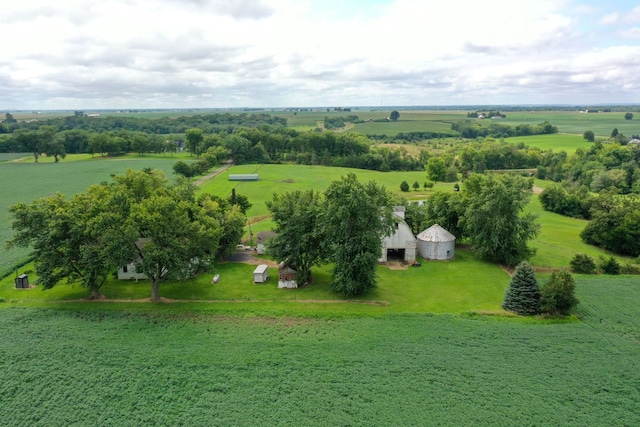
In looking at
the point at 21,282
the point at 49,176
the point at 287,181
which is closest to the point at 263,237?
the point at 21,282

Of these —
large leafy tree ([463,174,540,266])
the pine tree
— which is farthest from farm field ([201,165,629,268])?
the pine tree

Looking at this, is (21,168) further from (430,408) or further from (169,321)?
(430,408)

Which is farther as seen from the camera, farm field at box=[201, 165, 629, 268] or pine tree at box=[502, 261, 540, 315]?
farm field at box=[201, 165, 629, 268]

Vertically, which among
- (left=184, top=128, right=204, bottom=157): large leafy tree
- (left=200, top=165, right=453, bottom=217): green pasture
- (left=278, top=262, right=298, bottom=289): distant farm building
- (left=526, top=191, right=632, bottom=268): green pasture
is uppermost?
(left=184, top=128, right=204, bottom=157): large leafy tree

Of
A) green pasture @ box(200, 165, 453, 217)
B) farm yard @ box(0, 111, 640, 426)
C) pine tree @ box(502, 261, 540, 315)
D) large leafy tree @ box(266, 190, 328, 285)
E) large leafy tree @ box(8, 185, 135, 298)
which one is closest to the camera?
farm yard @ box(0, 111, 640, 426)

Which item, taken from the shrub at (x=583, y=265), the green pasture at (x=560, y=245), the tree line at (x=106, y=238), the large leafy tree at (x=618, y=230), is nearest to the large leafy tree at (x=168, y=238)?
the tree line at (x=106, y=238)

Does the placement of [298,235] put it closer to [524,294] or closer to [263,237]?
[263,237]

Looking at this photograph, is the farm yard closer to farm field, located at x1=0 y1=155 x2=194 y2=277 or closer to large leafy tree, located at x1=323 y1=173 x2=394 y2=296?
large leafy tree, located at x1=323 y1=173 x2=394 y2=296

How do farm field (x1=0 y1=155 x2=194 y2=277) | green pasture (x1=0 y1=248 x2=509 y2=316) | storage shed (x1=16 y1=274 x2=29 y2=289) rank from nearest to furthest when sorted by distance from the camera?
1. green pasture (x1=0 y1=248 x2=509 y2=316)
2. storage shed (x1=16 y1=274 x2=29 y2=289)
3. farm field (x1=0 y1=155 x2=194 y2=277)
